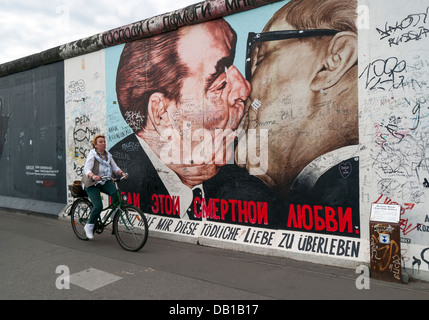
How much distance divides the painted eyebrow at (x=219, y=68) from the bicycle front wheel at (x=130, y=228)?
2551mm

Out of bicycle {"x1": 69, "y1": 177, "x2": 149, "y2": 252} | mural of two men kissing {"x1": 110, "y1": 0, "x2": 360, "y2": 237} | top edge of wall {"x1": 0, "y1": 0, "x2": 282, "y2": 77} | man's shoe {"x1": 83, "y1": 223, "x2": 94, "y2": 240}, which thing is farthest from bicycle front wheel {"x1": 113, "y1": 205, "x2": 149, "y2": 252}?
top edge of wall {"x1": 0, "y1": 0, "x2": 282, "y2": 77}

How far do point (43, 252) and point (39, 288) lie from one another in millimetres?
1684

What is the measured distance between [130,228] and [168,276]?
1.53m

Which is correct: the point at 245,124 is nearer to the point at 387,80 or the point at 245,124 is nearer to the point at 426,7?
the point at 387,80

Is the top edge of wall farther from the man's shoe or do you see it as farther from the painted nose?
the man's shoe

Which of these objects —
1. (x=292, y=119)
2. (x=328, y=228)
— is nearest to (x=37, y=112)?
(x=292, y=119)

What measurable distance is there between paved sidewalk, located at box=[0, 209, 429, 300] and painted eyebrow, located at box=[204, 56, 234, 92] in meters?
2.92

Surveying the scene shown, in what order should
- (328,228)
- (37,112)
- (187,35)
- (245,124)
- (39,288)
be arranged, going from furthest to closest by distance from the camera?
(37,112)
(187,35)
(245,124)
(328,228)
(39,288)

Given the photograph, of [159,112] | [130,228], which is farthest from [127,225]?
[159,112]

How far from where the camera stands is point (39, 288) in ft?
13.5

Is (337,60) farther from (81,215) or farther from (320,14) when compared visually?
(81,215)

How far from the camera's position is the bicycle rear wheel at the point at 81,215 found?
6.59 m

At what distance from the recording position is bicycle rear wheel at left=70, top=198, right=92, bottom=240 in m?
6.59

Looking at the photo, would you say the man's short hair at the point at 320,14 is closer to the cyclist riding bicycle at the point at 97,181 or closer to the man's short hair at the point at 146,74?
the man's short hair at the point at 146,74
